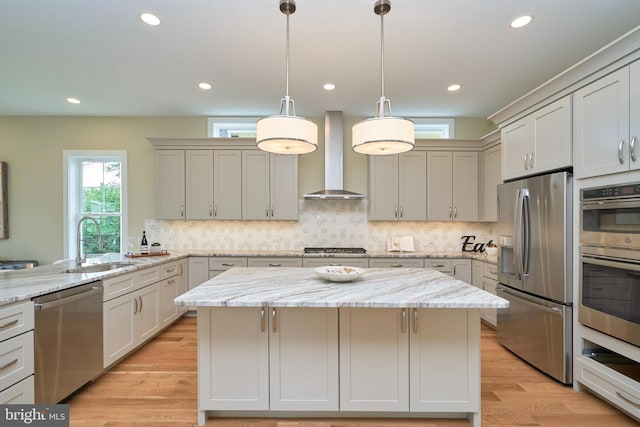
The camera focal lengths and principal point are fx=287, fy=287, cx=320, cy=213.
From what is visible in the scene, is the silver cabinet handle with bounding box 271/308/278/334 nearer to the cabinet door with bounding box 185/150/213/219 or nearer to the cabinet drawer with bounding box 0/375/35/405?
the cabinet drawer with bounding box 0/375/35/405

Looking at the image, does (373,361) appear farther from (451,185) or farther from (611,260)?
(451,185)

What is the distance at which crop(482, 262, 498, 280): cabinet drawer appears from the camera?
3.22 metres

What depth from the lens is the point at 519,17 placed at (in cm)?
214

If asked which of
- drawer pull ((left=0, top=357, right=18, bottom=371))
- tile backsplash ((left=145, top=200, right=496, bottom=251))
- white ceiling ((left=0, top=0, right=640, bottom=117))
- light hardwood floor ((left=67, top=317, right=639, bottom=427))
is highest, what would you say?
white ceiling ((left=0, top=0, right=640, bottom=117))

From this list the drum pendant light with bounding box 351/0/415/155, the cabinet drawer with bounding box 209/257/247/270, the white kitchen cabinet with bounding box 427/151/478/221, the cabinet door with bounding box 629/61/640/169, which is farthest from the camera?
the white kitchen cabinet with bounding box 427/151/478/221

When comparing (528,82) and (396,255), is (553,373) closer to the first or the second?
(396,255)

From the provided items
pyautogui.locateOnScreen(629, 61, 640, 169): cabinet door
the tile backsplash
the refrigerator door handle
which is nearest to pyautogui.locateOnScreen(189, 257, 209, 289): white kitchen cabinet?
the tile backsplash

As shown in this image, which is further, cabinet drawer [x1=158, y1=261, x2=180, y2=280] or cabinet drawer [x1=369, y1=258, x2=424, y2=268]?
cabinet drawer [x1=369, y1=258, x2=424, y2=268]

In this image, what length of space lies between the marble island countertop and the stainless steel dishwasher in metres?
0.99

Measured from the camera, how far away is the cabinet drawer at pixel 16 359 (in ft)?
5.19

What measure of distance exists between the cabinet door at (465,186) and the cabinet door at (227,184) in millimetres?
3051

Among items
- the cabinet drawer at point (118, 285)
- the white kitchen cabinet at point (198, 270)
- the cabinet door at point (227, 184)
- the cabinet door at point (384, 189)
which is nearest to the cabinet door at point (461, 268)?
the cabinet door at point (384, 189)

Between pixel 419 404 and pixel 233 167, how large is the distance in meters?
3.46

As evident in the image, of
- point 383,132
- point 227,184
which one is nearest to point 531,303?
point 383,132
